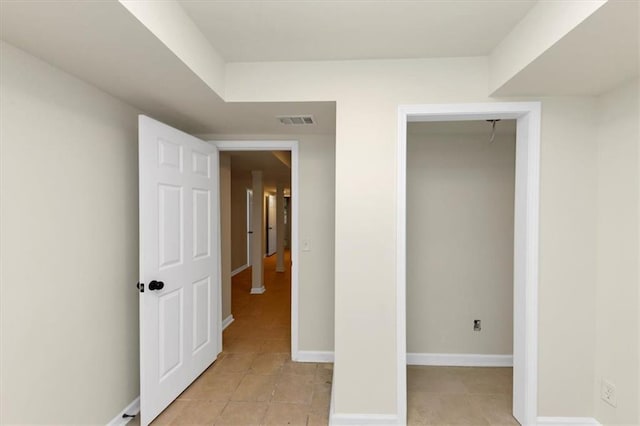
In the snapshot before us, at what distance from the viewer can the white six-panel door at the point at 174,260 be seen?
206 cm

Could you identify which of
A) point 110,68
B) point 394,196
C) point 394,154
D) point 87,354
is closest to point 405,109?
point 394,154

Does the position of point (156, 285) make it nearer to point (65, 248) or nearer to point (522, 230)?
point (65, 248)

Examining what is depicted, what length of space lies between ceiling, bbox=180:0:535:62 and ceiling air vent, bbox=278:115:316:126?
466 millimetres

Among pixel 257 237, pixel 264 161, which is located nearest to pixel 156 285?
pixel 264 161

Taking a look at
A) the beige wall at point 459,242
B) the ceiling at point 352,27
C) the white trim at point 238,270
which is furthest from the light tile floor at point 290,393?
the white trim at point 238,270

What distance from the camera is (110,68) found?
5.30ft

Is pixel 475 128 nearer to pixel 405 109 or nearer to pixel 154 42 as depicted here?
pixel 405 109

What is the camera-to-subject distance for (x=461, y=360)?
2.94 m

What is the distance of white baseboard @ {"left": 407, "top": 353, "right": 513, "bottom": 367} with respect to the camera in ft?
9.57

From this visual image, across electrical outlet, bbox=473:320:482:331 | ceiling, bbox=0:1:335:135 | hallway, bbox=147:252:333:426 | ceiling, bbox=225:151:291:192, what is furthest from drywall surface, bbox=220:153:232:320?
electrical outlet, bbox=473:320:482:331

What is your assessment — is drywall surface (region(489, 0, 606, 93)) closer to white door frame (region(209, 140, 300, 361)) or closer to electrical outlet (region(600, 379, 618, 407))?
white door frame (region(209, 140, 300, 361))

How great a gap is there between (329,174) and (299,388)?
6.08 feet

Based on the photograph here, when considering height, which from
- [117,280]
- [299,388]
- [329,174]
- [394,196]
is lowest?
[299,388]

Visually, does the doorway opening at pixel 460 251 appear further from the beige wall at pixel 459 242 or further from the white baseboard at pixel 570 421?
the white baseboard at pixel 570 421
